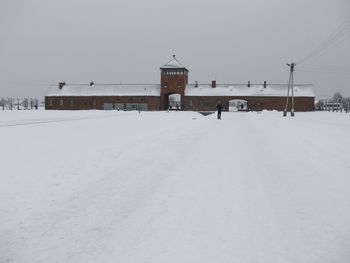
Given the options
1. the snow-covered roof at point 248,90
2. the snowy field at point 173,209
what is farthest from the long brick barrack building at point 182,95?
the snowy field at point 173,209

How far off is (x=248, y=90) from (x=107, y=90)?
29.6 metres

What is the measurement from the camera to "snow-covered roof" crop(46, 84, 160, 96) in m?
89.1

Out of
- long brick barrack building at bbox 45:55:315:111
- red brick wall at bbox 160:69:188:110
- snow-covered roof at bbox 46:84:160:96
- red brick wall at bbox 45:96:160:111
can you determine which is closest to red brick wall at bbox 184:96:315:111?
long brick barrack building at bbox 45:55:315:111

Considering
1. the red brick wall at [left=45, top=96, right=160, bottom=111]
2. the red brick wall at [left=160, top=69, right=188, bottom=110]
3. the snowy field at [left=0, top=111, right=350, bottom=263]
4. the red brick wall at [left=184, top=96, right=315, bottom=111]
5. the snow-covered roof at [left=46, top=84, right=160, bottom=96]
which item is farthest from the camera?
the snow-covered roof at [left=46, top=84, right=160, bottom=96]

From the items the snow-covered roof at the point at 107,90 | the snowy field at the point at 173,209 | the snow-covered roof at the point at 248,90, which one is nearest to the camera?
the snowy field at the point at 173,209

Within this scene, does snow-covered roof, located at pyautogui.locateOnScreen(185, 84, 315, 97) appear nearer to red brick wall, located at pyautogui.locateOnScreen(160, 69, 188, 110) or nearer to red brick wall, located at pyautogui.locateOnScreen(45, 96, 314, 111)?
red brick wall, located at pyautogui.locateOnScreen(45, 96, 314, 111)

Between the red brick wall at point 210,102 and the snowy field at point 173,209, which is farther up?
the red brick wall at point 210,102

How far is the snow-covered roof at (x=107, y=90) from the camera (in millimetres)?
89125

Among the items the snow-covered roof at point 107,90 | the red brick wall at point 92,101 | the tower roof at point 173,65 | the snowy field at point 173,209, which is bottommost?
the snowy field at point 173,209

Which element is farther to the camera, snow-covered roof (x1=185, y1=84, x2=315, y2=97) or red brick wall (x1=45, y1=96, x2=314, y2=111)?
snow-covered roof (x1=185, y1=84, x2=315, y2=97)

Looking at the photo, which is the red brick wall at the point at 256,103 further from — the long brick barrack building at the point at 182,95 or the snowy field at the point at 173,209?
the snowy field at the point at 173,209

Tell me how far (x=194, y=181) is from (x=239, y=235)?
322 centimetres

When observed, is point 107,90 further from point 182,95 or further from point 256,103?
point 256,103

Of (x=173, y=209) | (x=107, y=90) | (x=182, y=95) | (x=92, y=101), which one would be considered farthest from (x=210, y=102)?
(x=173, y=209)
